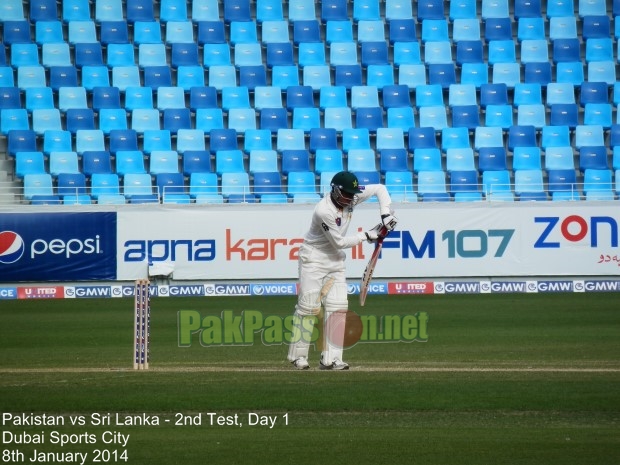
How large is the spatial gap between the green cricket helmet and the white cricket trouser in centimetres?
63

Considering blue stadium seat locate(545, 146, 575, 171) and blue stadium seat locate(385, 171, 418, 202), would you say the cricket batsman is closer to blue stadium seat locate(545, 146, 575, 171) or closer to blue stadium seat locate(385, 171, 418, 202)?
blue stadium seat locate(385, 171, 418, 202)

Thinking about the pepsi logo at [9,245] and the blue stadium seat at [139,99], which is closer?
the pepsi logo at [9,245]

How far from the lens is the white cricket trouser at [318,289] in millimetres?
11430

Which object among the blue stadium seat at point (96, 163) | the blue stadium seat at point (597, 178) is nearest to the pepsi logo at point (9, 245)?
the blue stadium seat at point (96, 163)

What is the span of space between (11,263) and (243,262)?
557 centimetres

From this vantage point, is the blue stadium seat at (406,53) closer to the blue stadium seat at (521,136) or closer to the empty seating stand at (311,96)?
the empty seating stand at (311,96)

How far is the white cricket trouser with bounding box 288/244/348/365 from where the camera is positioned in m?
11.4

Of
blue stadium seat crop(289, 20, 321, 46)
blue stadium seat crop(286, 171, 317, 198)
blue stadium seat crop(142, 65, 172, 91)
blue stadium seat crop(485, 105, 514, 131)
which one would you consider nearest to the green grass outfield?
blue stadium seat crop(286, 171, 317, 198)

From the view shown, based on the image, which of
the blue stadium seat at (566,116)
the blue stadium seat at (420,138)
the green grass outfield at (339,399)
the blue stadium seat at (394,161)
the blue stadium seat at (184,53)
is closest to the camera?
the green grass outfield at (339,399)

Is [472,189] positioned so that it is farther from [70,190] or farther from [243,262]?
[70,190]

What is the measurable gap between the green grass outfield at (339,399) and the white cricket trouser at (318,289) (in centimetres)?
44

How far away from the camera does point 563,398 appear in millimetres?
9844

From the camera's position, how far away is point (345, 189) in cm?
1105

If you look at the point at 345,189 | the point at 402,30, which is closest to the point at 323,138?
the point at 402,30
